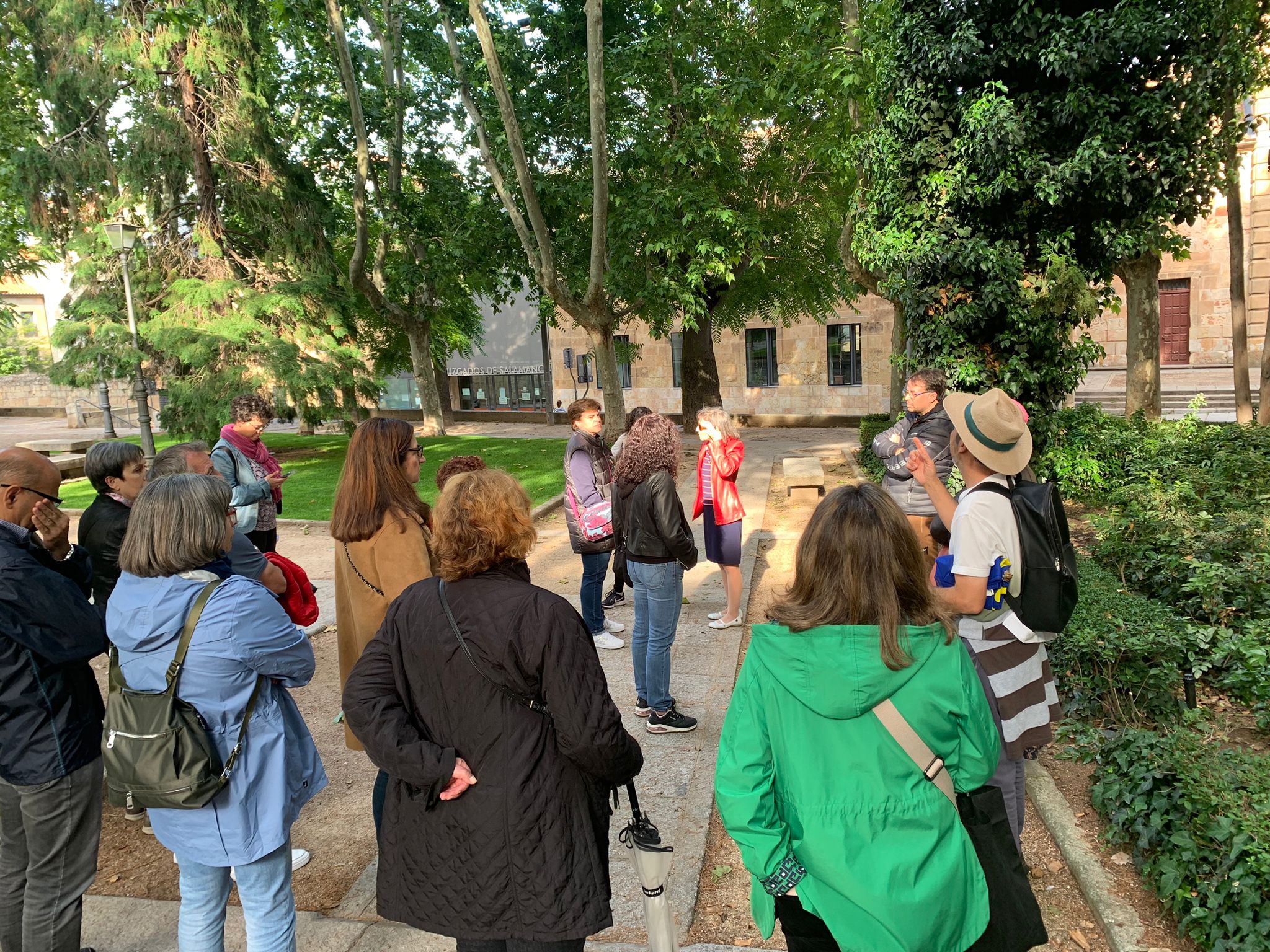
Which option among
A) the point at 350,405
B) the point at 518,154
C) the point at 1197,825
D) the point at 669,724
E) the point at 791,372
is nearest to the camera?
the point at 1197,825

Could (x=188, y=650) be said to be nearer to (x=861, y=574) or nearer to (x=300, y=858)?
(x=300, y=858)

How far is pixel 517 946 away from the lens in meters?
2.28

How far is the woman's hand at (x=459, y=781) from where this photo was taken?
2.22 metres

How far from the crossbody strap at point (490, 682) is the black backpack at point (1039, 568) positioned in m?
1.77

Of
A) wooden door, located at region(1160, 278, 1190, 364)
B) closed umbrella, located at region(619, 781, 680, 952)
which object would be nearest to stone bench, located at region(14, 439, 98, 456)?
closed umbrella, located at region(619, 781, 680, 952)

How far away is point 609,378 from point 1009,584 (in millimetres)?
13732

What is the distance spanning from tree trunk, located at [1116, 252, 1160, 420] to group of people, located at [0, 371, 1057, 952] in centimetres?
1208

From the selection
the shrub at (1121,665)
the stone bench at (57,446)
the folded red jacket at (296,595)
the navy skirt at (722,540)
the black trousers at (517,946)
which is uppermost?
the stone bench at (57,446)

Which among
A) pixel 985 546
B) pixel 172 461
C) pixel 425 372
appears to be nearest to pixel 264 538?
pixel 172 461

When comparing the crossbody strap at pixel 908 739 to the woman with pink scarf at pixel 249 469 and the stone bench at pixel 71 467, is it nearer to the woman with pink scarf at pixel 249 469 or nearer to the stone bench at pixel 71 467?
the woman with pink scarf at pixel 249 469

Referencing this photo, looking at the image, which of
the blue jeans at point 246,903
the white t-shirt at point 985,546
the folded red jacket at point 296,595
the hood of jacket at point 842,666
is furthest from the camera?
the folded red jacket at point 296,595

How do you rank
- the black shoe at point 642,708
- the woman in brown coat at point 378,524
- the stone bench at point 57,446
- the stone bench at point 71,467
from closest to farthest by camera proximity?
the woman in brown coat at point 378,524
the black shoe at point 642,708
the stone bench at point 71,467
the stone bench at point 57,446

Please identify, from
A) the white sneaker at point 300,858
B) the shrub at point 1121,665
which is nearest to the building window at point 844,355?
the shrub at point 1121,665

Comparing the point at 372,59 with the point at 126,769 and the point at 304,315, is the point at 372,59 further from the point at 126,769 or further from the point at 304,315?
the point at 126,769
